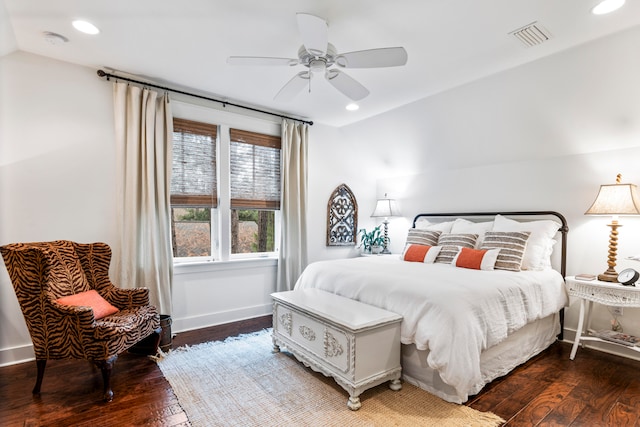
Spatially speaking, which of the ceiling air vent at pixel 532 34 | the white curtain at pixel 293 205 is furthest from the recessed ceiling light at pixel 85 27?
the ceiling air vent at pixel 532 34

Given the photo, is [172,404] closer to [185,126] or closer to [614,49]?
[185,126]

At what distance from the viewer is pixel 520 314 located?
2.59m

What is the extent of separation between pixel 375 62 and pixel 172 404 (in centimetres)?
276

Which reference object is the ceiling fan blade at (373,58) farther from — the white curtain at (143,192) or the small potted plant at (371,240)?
the small potted plant at (371,240)

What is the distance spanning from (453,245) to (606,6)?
232cm

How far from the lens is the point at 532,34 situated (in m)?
2.44

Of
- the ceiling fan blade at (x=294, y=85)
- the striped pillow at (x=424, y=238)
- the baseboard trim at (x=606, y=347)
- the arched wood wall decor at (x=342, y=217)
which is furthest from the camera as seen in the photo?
the arched wood wall decor at (x=342, y=217)

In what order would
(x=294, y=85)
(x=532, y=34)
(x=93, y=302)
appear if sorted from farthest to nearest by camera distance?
1. (x=294, y=85)
2. (x=93, y=302)
3. (x=532, y=34)

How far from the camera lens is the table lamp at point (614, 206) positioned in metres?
2.79

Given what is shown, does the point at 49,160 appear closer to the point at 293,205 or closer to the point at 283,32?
the point at 283,32

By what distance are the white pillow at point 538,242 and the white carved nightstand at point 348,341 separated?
176 centimetres

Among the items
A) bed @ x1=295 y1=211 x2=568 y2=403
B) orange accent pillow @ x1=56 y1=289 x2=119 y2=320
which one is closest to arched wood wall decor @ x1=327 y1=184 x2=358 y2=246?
bed @ x1=295 y1=211 x2=568 y2=403

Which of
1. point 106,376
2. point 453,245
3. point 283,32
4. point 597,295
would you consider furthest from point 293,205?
point 597,295

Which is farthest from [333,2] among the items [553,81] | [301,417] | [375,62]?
[301,417]
